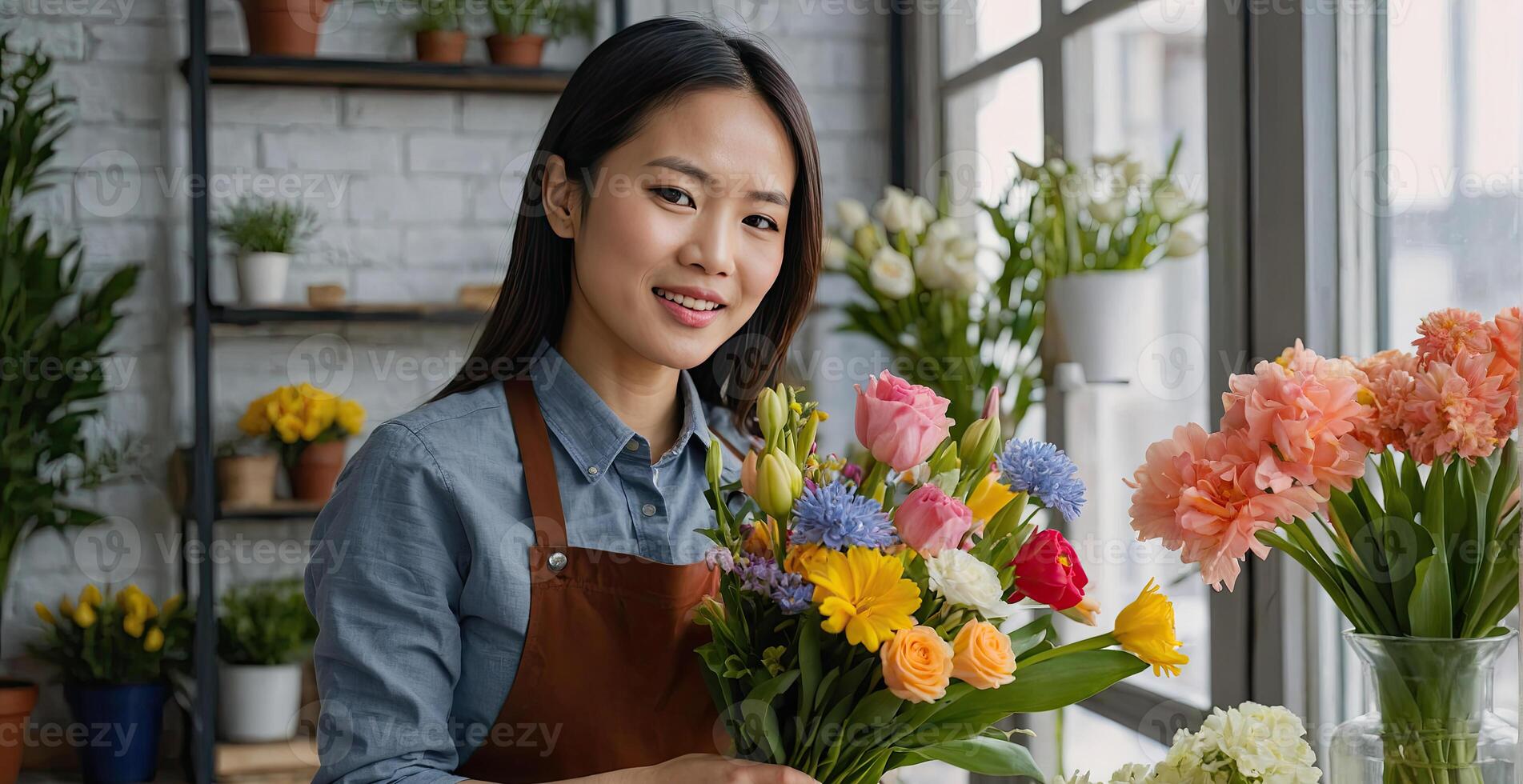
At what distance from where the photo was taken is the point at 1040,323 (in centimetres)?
233

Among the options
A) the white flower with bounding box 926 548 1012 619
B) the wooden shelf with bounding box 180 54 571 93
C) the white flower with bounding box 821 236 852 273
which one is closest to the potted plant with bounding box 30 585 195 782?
the wooden shelf with bounding box 180 54 571 93

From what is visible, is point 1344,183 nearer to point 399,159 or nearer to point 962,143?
point 962,143

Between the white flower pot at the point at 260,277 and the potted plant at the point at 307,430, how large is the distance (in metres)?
0.20

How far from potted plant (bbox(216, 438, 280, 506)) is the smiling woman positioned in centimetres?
173

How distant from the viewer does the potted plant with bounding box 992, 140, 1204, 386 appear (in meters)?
2.00

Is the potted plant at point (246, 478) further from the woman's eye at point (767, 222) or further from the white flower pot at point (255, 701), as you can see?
the woman's eye at point (767, 222)

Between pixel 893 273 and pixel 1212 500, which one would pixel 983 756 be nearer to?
pixel 1212 500

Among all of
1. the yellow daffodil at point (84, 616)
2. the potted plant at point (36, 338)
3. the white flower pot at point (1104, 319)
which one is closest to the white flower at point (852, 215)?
the white flower pot at point (1104, 319)

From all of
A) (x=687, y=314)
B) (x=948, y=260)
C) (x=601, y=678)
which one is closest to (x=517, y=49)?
(x=948, y=260)

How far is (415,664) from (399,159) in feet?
7.18

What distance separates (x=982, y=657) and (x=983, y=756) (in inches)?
7.1

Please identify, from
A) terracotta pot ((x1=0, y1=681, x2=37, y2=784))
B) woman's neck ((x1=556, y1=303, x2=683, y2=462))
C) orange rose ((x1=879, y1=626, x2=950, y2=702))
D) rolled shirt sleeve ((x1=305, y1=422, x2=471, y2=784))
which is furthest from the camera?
terracotta pot ((x1=0, y1=681, x2=37, y2=784))

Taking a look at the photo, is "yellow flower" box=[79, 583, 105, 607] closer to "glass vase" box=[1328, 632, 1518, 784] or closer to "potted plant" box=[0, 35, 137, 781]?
"potted plant" box=[0, 35, 137, 781]

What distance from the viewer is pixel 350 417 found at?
2820 mm
